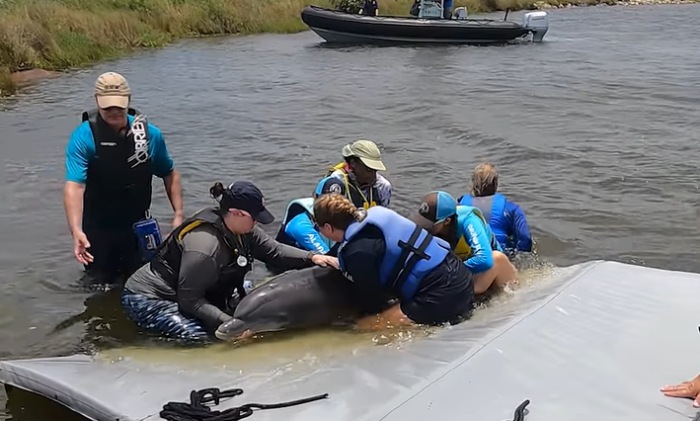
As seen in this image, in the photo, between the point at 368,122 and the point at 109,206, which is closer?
the point at 109,206

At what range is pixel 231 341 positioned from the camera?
4.80 metres

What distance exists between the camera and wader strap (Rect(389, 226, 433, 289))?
4.70 meters

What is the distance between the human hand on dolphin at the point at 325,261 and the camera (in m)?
5.18

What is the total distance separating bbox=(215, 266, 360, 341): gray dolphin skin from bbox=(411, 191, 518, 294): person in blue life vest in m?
0.69

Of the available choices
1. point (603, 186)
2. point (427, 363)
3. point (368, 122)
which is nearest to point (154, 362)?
point (427, 363)

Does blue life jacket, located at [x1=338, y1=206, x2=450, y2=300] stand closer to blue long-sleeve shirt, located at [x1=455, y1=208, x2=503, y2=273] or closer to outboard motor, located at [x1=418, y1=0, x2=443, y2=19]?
blue long-sleeve shirt, located at [x1=455, y1=208, x2=503, y2=273]

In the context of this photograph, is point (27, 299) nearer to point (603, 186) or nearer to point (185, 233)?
point (185, 233)

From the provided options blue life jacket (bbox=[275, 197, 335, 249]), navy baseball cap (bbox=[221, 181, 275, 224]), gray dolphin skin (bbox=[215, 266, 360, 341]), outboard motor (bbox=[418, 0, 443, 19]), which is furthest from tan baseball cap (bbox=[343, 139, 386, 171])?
outboard motor (bbox=[418, 0, 443, 19])

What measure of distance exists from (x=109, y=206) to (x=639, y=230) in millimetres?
5354

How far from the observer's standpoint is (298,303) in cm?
505

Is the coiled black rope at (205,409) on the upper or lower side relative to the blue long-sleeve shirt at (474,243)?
lower

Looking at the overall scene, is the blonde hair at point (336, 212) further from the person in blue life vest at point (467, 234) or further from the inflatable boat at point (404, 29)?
the inflatable boat at point (404, 29)

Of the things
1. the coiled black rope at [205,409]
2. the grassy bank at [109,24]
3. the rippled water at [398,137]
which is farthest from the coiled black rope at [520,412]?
the grassy bank at [109,24]

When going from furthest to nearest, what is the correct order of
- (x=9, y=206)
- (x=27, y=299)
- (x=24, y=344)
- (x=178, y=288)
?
(x=9, y=206) → (x=27, y=299) → (x=24, y=344) → (x=178, y=288)
